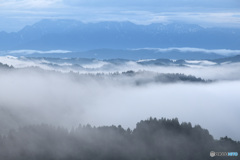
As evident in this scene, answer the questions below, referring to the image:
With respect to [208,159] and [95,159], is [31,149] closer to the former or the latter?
[95,159]

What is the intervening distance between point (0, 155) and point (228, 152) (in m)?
102

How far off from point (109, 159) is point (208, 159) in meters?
45.0

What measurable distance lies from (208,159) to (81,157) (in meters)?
57.8

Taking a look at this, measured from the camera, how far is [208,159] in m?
199

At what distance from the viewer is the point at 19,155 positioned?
631 ft

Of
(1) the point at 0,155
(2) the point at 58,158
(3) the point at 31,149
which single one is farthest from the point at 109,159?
(1) the point at 0,155

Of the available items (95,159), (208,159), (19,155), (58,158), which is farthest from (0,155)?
(208,159)

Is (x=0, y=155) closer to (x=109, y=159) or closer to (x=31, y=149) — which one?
(x=31, y=149)

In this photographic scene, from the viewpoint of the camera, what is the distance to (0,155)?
620ft

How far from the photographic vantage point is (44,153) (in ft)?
651

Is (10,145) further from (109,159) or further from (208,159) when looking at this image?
(208,159)

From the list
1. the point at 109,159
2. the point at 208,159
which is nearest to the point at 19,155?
the point at 109,159

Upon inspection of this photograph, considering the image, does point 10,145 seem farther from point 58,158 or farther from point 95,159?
point 95,159

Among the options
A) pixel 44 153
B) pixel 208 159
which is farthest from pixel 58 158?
pixel 208 159
